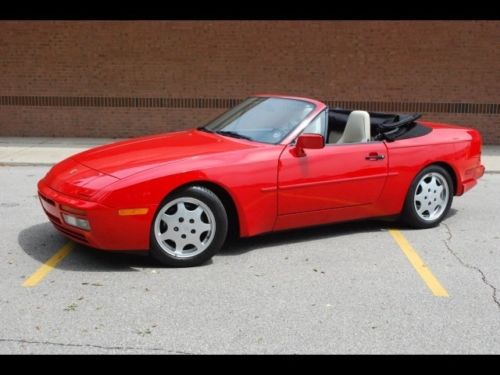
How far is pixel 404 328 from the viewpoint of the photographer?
3674 mm

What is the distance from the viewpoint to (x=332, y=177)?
530cm

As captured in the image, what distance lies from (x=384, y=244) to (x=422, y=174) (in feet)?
3.07

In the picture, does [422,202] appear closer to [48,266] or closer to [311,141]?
[311,141]

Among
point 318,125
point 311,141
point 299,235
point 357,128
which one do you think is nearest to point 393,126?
point 357,128

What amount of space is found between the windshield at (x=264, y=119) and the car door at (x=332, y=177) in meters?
0.31

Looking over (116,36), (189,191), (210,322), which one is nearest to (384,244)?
(189,191)

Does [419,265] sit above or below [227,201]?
below

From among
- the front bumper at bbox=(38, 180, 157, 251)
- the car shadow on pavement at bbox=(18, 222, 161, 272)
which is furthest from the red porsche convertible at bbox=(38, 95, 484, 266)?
the car shadow on pavement at bbox=(18, 222, 161, 272)

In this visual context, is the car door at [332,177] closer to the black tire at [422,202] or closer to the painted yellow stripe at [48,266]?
the black tire at [422,202]

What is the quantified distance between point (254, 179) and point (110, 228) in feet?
4.18

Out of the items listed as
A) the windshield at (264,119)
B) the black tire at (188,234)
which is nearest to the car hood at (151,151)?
the windshield at (264,119)

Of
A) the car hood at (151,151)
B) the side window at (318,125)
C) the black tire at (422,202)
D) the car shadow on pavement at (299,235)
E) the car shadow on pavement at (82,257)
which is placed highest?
the side window at (318,125)

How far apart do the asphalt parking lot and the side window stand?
3.50 ft

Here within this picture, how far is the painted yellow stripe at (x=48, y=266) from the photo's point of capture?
439 centimetres
